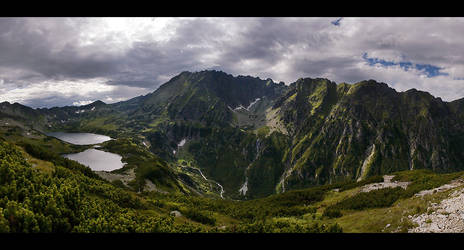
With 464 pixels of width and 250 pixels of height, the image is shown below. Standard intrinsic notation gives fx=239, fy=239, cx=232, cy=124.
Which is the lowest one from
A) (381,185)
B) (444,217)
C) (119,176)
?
(119,176)

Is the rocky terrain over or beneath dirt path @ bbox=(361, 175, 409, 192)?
over

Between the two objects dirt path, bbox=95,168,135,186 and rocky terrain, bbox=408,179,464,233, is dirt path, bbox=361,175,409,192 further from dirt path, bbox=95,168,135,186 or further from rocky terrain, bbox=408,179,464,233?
dirt path, bbox=95,168,135,186

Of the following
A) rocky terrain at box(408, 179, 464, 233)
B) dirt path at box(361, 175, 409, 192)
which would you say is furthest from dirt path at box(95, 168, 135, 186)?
rocky terrain at box(408, 179, 464, 233)

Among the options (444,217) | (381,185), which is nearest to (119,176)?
(381,185)

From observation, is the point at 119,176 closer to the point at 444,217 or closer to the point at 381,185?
the point at 381,185

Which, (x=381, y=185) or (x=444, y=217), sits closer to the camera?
(x=444, y=217)

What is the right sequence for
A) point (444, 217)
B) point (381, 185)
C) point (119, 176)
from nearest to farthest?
1. point (444, 217)
2. point (381, 185)
3. point (119, 176)

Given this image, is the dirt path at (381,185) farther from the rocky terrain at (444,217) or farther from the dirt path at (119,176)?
the dirt path at (119,176)

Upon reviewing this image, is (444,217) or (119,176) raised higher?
(444,217)

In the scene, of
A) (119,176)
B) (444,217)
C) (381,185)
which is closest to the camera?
(444,217)
